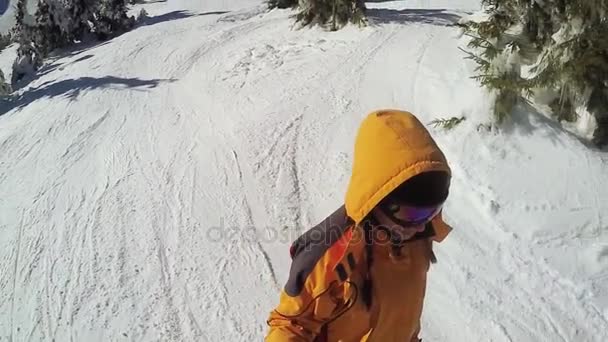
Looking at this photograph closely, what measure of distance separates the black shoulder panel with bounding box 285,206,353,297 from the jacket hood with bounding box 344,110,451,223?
0.53 ft

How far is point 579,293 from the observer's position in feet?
14.1

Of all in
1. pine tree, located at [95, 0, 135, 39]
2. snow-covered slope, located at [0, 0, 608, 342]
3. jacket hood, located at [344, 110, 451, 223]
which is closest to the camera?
jacket hood, located at [344, 110, 451, 223]

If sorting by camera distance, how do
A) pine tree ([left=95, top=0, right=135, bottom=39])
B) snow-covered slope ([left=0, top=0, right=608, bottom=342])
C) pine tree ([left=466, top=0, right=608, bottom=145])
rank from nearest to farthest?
snow-covered slope ([left=0, top=0, right=608, bottom=342]) < pine tree ([left=466, top=0, right=608, bottom=145]) < pine tree ([left=95, top=0, right=135, bottom=39])

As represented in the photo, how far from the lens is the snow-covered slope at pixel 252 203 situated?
440 cm

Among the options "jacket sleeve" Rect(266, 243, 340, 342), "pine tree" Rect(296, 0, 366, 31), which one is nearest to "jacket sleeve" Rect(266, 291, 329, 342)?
"jacket sleeve" Rect(266, 243, 340, 342)

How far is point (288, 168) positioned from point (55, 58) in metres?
13.2

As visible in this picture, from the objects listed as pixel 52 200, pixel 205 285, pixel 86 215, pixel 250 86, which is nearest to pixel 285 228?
pixel 205 285

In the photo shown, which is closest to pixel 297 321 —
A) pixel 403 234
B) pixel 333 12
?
pixel 403 234

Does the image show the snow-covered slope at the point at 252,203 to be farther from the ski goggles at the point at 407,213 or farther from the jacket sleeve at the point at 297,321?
the ski goggles at the point at 407,213

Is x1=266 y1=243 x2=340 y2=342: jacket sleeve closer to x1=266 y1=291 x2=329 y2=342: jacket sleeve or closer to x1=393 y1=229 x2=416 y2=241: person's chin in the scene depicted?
x1=266 y1=291 x2=329 y2=342: jacket sleeve

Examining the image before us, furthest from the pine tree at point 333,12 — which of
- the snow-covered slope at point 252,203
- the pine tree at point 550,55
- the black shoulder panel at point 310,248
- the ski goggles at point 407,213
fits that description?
the ski goggles at point 407,213

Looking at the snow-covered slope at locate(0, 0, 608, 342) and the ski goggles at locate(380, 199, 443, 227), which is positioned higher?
the ski goggles at locate(380, 199, 443, 227)

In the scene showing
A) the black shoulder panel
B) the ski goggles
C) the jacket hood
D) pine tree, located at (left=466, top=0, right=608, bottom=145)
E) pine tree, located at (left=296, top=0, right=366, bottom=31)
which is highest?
the jacket hood

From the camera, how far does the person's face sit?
2027 mm
